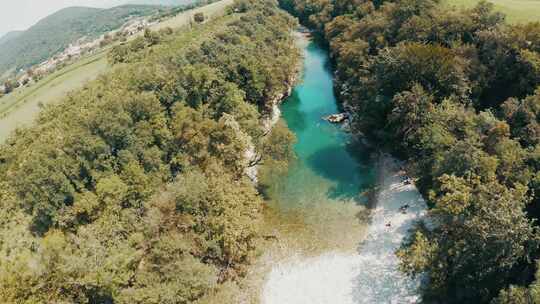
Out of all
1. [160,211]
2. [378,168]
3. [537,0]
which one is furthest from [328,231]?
[537,0]

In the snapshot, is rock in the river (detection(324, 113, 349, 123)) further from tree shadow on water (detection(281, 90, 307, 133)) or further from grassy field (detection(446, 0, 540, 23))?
grassy field (detection(446, 0, 540, 23))

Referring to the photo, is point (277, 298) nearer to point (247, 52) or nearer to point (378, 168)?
Answer: point (378, 168)

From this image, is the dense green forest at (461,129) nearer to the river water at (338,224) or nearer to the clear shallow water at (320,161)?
the river water at (338,224)

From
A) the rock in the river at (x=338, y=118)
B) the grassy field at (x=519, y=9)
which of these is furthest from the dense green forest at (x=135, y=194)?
the grassy field at (x=519, y=9)

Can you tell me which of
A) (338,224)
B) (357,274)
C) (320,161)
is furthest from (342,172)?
(357,274)

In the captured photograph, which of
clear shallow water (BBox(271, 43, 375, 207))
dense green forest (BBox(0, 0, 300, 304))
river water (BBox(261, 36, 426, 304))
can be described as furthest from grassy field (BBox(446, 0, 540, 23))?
dense green forest (BBox(0, 0, 300, 304))

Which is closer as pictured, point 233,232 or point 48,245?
point 48,245

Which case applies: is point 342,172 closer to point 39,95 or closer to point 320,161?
point 320,161
